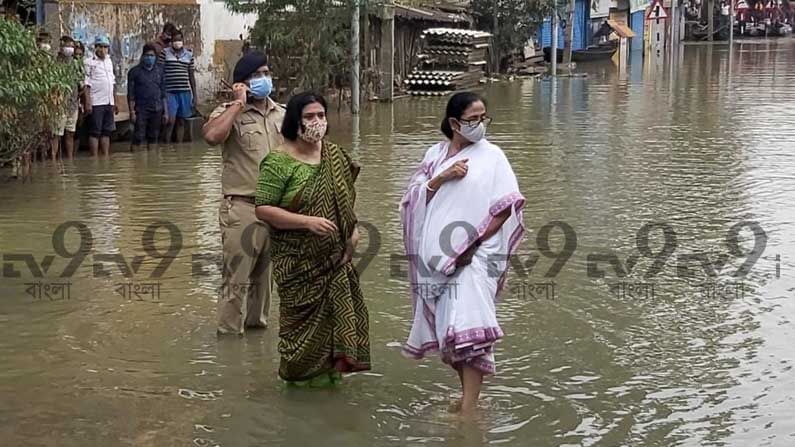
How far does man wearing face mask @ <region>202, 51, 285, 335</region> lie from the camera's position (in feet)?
19.6

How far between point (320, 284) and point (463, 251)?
0.73m

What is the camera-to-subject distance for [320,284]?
204 inches

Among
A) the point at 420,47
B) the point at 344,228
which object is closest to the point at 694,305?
the point at 344,228

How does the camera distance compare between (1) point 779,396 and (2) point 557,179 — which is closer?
(1) point 779,396

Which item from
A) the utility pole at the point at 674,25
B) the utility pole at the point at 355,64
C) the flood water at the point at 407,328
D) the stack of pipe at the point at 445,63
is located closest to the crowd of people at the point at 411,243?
the flood water at the point at 407,328

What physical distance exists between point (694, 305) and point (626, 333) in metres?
0.79

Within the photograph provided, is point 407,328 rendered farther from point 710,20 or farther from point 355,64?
point 710,20

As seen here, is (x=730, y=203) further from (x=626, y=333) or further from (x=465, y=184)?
(x=465, y=184)

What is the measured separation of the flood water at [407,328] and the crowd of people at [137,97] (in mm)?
811

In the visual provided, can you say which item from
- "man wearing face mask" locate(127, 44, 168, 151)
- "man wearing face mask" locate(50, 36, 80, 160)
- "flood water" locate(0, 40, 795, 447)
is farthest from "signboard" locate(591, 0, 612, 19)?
"man wearing face mask" locate(50, 36, 80, 160)

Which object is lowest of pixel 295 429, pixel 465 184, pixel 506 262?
pixel 295 429

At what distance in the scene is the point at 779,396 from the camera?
5422 millimetres

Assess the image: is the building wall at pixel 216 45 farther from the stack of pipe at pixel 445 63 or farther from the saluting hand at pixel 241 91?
the saluting hand at pixel 241 91

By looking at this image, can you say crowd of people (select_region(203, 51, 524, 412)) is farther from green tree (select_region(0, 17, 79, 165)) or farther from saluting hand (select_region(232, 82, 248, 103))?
green tree (select_region(0, 17, 79, 165))
